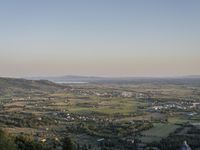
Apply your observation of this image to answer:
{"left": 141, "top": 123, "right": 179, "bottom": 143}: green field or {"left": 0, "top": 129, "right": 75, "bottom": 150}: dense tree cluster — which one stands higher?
{"left": 0, "top": 129, "right": 75, "bottom": 150}: dense tree cluster

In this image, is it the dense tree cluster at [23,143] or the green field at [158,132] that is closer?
the dense tree cluster at [23,143]

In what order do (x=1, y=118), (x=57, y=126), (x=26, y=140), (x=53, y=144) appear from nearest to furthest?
(x=26, y=140) → (x=53, y=144) → (x=57, y=126) → (x=1, y=118)

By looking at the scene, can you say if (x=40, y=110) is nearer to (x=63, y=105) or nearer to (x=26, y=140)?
(x=63, y=105)

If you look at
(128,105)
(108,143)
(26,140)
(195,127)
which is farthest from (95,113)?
(26,140)

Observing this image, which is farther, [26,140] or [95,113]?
[95,113]

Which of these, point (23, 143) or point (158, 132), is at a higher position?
point (23, 143)

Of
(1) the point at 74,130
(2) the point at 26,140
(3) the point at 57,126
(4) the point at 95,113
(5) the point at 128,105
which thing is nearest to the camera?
(2) the point at 26,140

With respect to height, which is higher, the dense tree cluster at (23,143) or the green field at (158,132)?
the dense tree cluster at (23,143)

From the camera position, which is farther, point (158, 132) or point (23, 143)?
point (158, 132)

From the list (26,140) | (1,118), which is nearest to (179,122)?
(1,118)

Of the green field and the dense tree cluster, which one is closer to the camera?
the dense tree cluster
